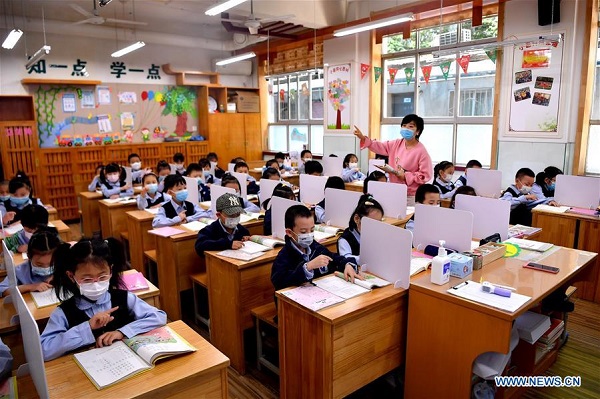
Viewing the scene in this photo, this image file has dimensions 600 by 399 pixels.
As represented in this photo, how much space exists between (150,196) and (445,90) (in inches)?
200

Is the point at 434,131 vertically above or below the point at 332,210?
above

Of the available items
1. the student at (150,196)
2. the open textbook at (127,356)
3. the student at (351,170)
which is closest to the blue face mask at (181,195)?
the student at (150,196)

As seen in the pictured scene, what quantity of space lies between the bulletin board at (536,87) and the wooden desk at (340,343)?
15.1 ft

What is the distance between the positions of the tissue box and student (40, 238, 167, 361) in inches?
62.2

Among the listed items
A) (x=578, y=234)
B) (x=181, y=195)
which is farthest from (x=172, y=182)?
(x=578, y=234)

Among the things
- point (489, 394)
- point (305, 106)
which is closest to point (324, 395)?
point (489, 394)

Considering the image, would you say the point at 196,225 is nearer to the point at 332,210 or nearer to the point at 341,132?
the point at 332,210

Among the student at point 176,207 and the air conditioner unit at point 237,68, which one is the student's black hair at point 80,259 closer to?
the student at point 176,207

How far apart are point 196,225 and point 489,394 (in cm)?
265

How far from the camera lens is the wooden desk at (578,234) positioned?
13.0 ft

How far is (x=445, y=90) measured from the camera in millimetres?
7086

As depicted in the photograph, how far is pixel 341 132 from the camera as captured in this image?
8.37 m

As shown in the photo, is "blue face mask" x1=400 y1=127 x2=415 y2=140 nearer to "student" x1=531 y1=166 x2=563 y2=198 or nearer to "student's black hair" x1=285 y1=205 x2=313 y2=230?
"student's black hair" x1=285 y1=205 x2=313 y2=230

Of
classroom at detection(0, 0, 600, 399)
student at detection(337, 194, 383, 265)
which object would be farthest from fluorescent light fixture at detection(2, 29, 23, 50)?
student at detection(337, 194, 383, 265)
